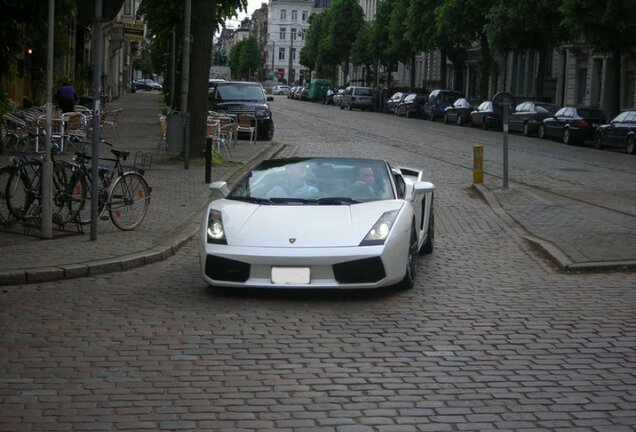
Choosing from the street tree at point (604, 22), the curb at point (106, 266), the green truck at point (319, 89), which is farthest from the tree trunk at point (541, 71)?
the curb at point (106, 266)

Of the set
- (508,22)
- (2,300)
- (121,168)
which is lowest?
(2,300)

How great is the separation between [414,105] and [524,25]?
13.7 m

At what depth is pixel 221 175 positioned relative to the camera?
20625 millimetres

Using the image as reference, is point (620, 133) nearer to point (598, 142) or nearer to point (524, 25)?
point (598, 142)

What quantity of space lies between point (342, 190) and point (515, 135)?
119ft

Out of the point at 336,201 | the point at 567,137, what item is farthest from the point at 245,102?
the point at 336,201

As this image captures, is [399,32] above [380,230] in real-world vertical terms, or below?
above

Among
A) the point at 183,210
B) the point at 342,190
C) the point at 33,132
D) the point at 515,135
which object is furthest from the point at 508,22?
the point at 342,190

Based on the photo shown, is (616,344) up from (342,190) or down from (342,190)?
down

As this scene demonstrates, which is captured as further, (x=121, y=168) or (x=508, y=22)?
(x=508, y=22)

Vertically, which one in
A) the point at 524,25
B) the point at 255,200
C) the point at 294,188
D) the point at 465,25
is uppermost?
the point at 465,25

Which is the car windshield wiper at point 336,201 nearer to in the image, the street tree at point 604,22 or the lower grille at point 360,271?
the lower grille at point 360,271

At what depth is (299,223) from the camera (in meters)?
9.44

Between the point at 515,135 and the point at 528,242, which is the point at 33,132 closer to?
the point at 528,242
